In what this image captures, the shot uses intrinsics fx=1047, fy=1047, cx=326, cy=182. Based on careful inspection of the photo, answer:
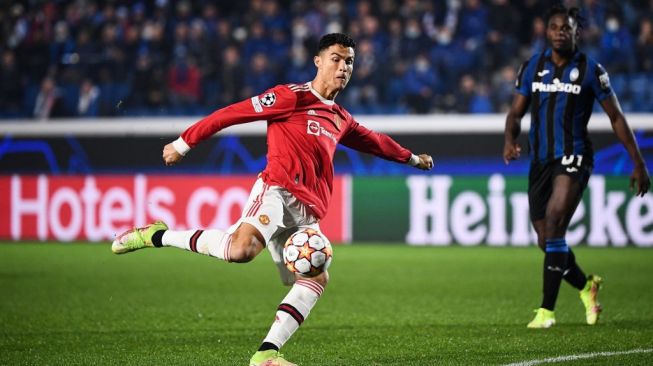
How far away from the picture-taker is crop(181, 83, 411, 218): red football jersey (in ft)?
19.1

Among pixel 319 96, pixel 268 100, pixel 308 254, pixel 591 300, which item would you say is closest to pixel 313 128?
pixel 319 96

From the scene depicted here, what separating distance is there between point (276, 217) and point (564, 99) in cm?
273

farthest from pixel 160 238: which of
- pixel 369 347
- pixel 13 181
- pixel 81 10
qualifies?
pixel 81 10

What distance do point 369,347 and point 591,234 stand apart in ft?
29.6

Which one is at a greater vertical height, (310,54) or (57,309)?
(310,54)

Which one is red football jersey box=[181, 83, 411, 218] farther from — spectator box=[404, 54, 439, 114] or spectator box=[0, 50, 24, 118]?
spectator box=[0, 50, 24, 118]

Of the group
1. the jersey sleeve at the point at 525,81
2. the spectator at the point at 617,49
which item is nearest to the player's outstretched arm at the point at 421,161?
the jersey sleeve at the point at 525,81

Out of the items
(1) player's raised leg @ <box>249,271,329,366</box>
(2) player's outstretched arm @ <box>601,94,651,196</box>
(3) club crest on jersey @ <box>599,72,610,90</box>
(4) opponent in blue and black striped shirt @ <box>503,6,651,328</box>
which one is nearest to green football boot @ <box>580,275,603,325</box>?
(4) opponent in blue and black striped shirt @ <box>503,6,651,328</box>

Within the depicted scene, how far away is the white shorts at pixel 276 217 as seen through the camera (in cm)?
576

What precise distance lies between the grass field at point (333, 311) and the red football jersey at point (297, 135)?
3.31ft

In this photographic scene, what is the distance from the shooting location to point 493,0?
17.3 metres

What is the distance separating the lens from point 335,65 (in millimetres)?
6000

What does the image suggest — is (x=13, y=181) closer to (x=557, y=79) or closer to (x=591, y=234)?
(x=591, y=234)

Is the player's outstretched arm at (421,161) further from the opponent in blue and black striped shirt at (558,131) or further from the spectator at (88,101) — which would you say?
the spectator at (88,101)
